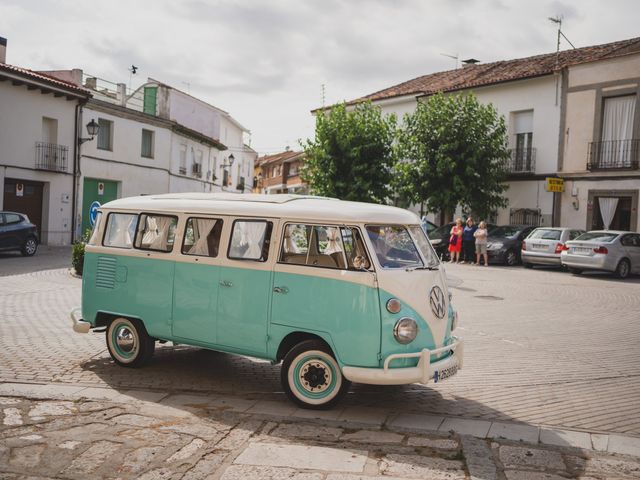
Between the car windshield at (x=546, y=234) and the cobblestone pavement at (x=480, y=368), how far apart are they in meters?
9.28

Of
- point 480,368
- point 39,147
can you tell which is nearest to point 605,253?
point 480,368

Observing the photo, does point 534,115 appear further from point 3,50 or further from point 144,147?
point 3,50

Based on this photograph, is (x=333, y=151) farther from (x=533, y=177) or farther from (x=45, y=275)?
(x=45, y=275)

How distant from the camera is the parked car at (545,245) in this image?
21.5 metres

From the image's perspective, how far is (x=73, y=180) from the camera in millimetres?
29500

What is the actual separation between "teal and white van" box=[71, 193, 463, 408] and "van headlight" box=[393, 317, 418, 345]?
0.04 ft

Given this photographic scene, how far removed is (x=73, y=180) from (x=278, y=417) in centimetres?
2625

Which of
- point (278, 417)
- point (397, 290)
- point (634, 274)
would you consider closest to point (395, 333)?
point (397, 290)

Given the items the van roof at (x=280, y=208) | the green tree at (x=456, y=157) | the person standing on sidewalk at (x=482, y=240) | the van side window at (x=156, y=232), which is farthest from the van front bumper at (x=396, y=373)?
the green tree at (x=456, y=157)

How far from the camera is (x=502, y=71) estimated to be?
3184cm

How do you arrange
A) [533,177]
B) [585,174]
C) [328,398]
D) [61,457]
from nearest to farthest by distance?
[61,457]
[328,398]
[585,174]
[533,177]

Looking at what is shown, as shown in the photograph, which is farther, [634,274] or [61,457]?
[634,274]

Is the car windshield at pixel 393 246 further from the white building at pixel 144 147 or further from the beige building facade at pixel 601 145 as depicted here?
the white building at pixel 144 147

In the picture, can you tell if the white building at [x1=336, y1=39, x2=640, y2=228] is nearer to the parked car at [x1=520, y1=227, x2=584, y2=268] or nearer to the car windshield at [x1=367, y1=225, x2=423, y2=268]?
the parked car at [x1=520, y1=227, x2=584, y2=268]
